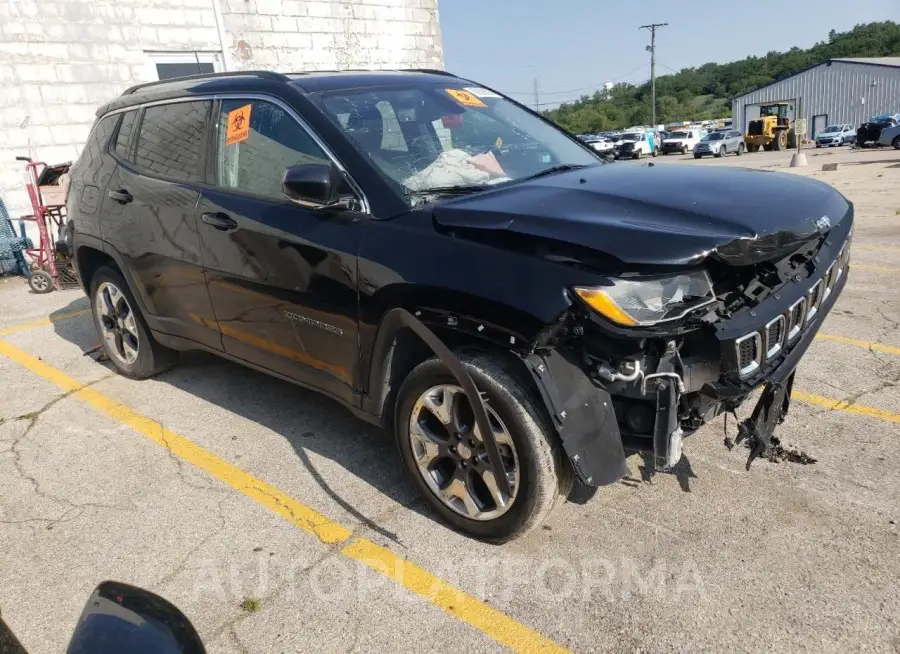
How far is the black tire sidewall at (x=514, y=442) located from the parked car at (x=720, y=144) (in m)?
41.6

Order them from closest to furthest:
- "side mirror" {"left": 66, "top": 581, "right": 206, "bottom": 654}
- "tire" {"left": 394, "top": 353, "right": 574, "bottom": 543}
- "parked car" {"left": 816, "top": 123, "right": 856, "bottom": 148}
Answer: "side mirror" {"left": 66, "top": 581, "right": 206, "bottom": 654}
"tire" {"left": 394, "top": 353, "right": 574, "bottom": 543}
"parked car" {"left": 816, "top": 123, "right": 856, "bottom": 148}

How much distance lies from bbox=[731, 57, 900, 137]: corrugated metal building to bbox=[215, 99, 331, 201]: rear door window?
59793 millimetres

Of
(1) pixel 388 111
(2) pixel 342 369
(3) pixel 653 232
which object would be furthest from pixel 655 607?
(1) pixel 388 111

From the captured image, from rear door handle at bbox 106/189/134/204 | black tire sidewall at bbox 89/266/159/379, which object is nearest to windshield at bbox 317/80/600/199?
rear door handle at bbox 106/189/134/204

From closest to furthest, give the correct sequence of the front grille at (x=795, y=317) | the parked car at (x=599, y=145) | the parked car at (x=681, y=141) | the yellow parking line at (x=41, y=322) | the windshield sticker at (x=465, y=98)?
1. the front grille at (x=795, y=317)
2. the windshield sticker at (x=465, y=98)
3. the parked car at (x=599, y=145)
4. the yellow parking line at (x=41, y=322)
5. the parked car at (x=681, y=141)

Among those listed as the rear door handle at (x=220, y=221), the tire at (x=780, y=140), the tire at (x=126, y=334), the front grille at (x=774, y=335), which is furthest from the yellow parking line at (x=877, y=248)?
the tire at (x=780, y=140)

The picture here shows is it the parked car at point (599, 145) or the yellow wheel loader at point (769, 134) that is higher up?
the parked car at point (599, 145)

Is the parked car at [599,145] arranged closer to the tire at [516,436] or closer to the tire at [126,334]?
the tire at [516,436]

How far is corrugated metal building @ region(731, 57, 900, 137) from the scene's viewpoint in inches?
2200

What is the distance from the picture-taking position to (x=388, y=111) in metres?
3.44

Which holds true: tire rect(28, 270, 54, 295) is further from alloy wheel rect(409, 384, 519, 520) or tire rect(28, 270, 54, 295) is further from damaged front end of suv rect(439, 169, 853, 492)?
damaged front end of suv rect(439, 169, 853, 492)

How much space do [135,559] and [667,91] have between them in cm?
13704

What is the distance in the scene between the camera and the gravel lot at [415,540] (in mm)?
2428

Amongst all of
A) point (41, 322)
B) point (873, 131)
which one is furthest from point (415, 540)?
point (873, 131)
